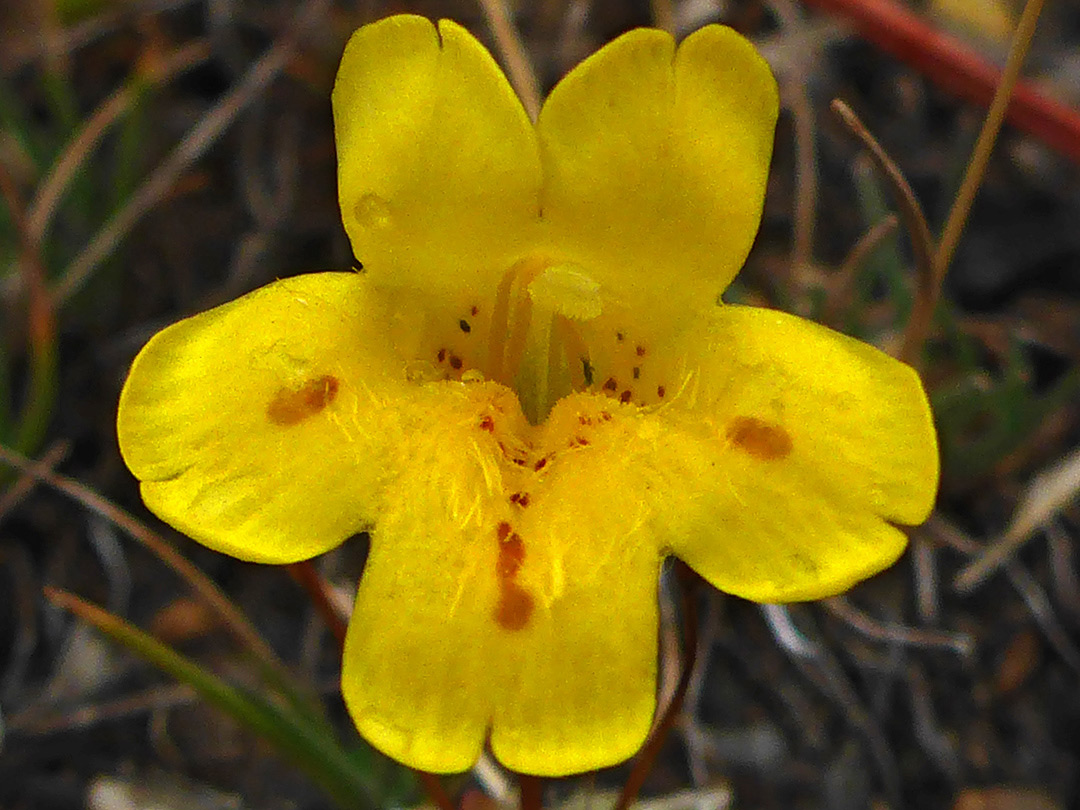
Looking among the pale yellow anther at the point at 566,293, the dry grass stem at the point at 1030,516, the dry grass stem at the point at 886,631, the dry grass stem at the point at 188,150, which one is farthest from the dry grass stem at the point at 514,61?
the dry grass stem at the point at 1030,516

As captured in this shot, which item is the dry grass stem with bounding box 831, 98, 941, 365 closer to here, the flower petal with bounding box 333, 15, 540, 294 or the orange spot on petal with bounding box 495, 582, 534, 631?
the flower petal with bounding box 333, 15, 540, 294

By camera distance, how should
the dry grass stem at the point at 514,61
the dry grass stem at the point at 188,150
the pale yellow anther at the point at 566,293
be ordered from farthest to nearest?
Answer: the dry grass stem at the point at 188,150, the dry grass stem at the point at 514,61, the pale yellow anther at the point at 566,293

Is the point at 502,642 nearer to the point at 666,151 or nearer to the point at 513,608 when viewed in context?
the point at 513,608

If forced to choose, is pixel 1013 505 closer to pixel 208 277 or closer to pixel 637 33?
pixel 637 33

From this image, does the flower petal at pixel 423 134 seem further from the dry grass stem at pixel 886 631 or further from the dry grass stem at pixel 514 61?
the dry grass stem at pixel 886 631

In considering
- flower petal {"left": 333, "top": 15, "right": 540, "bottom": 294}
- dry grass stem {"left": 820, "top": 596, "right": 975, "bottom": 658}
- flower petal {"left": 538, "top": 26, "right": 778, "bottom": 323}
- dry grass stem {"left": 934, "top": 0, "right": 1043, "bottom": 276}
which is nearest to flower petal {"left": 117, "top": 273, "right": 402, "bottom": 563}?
flower petal {"left": 333, "top": 15, "right": 540, "bottom": 294}

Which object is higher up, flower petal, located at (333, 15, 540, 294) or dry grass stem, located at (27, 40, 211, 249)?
flower petal, located at (333, 15, 540, 294)
